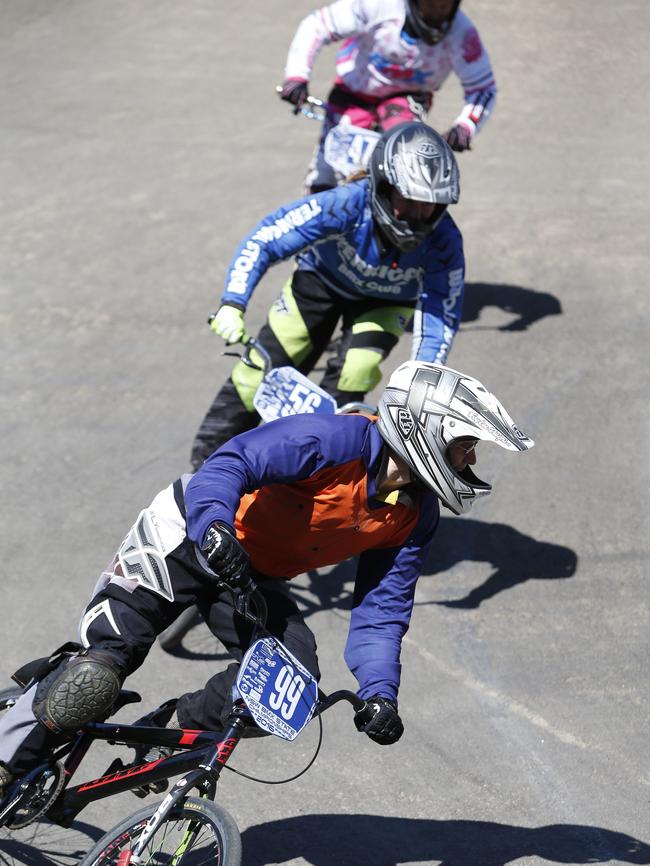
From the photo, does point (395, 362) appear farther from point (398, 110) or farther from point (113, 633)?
point (113, 633)

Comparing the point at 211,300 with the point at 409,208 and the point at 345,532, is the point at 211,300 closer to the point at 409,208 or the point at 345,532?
the point at 409,208

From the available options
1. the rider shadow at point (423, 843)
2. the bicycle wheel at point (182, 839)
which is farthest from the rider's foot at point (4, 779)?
the rider shadow at point (423, 843)

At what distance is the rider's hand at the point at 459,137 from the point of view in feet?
27.0

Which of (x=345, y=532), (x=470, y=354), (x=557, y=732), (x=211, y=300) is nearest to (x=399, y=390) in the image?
(x=345, y=532)

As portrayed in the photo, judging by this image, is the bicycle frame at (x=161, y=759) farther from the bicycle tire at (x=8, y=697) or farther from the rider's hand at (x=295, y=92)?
the rider's hand at (x=295, y=92)

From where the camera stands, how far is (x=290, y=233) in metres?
6.00

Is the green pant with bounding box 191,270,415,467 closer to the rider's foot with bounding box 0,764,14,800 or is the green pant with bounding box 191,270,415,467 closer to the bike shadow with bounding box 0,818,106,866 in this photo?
the bike shadow with bounding box 0,818,106,866

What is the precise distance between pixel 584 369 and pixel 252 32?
777 centimetres

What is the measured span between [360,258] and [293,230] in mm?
372

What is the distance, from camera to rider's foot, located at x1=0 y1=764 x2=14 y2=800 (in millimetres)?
4070

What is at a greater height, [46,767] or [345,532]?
[345,532]

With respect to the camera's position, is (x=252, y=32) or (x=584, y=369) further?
(x=252, y=32)

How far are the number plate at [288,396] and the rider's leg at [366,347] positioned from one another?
1.42 ft

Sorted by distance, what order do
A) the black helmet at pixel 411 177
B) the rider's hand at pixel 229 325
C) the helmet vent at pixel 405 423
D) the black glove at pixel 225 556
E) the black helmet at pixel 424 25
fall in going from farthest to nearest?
the black helmet at pixel 424 25
the rider's hand at pixel 229 325
the black helmet at pixel 411 177
the helmet vent at pixel 405 423
the black glove at pixel 225 556
